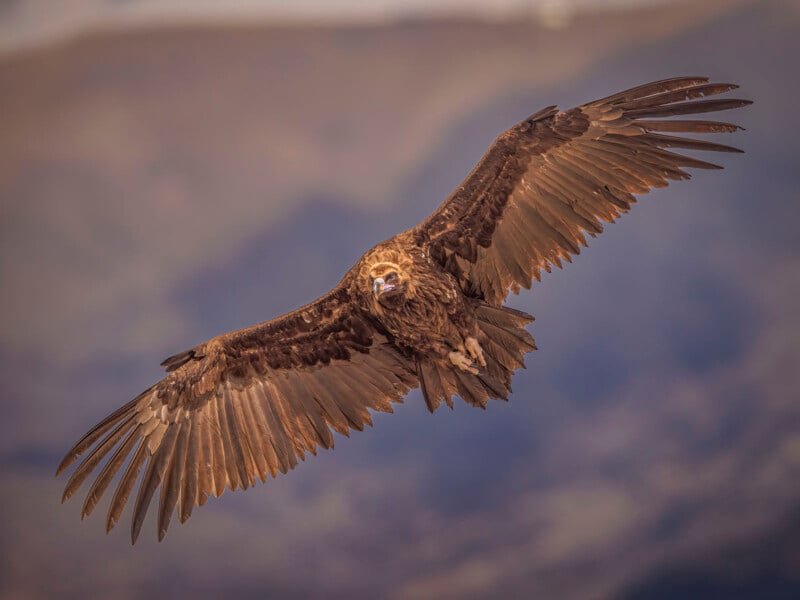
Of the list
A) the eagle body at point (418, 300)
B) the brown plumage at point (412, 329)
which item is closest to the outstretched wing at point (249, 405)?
the brown plumage at point (412, 329)

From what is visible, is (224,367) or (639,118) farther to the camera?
(224,367)

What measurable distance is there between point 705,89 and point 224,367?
3626 millimetres

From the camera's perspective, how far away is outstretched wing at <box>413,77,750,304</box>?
570 centimetres

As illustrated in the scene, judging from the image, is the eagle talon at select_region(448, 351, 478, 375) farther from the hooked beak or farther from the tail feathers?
the hooked beak

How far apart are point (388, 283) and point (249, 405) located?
59.8 inches

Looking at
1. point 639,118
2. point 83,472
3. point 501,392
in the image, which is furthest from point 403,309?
point 83,472

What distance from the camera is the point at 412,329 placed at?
19.0 feet

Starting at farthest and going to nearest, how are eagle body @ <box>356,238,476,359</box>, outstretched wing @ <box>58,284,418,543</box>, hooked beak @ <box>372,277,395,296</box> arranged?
1. outstretched wing @ <box>58,284,418,543</box>
2. eagle body @ <box>356,238,476,359</box>
3. hooked beak @ <box>372,277,395,296</box>

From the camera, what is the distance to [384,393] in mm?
6230

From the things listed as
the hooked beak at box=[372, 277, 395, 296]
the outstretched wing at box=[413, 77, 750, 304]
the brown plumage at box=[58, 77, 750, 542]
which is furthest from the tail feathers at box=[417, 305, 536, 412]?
the hooked beak at box=[372, 277, 395, 296]

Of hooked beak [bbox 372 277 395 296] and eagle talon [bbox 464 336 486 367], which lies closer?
hooked beak [bbox 372 277 395 296]

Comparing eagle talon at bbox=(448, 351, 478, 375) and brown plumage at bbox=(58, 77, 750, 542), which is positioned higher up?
brown plumage at bbox=(58, 77, 750, 542)

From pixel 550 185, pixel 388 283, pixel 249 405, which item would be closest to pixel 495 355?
pixel 388 283

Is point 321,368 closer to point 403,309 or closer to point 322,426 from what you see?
point 322,426
